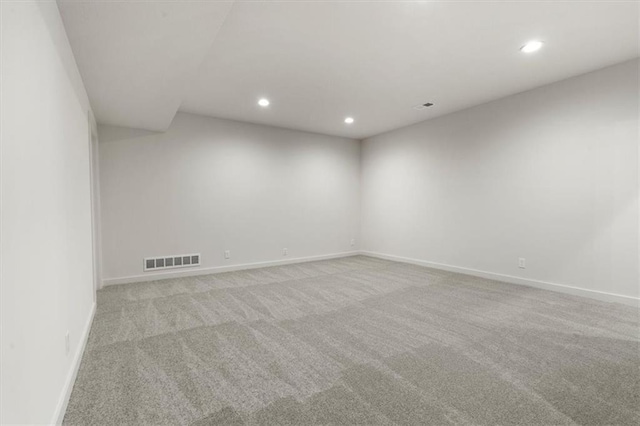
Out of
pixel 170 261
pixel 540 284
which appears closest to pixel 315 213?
pixel 170 261

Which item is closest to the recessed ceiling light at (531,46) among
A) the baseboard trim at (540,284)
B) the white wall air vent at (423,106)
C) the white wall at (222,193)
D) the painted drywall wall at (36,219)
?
the white wall air vent at (423,106)

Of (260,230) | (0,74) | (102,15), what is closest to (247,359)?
(0,74)

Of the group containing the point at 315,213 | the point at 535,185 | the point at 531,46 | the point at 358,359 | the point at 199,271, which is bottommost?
the point at 358,359

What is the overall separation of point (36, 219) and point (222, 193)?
3.91 meters

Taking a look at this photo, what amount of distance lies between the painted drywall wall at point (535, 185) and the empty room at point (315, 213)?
3 centimetres

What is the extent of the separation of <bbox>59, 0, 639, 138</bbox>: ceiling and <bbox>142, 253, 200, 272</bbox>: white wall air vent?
200cm

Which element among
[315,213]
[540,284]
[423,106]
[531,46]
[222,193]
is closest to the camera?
[531,46]

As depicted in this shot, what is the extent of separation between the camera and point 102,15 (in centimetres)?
191

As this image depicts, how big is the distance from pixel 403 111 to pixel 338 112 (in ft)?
3.54

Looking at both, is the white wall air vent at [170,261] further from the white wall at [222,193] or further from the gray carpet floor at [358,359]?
the gray carpet floor at [358,359]

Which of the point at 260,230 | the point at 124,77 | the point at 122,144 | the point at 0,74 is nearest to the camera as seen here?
the point at 0,74

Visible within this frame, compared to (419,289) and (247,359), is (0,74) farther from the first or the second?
(419,289)

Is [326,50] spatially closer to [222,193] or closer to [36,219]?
[36,219]

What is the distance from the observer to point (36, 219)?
1363 millimetres
